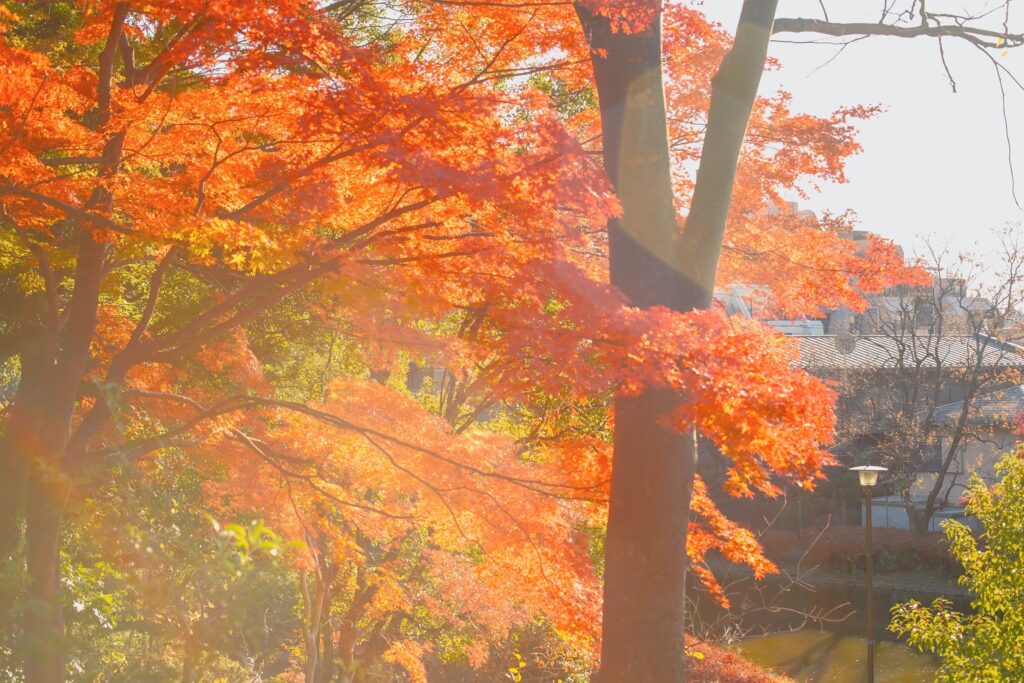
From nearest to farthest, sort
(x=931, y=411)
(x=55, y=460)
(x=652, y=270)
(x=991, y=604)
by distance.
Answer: (x=652, y=270)
(x=55, y=460)
(x=991, y=604)
(x=931, y=411)

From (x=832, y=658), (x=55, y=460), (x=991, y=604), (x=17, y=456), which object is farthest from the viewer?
(x=832, y=658)

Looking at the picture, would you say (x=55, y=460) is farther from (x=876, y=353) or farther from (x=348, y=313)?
(x=876, y=353)

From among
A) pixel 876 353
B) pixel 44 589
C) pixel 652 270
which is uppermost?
pixel 876 353

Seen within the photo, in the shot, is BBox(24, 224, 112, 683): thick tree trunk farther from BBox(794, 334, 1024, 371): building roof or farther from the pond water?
BBox(794, 334, 1024, 371): building roof

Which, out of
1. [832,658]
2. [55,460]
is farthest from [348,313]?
[832,658]

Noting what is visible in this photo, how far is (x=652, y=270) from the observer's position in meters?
6.13

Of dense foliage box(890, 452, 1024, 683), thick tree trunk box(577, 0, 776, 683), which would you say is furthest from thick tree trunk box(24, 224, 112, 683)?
dense foliage box(890, 452, 1024, 683)

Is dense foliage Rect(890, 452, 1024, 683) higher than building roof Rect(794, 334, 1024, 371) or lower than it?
lower

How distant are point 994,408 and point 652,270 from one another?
2895cm

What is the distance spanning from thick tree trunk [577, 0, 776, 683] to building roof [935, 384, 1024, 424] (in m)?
25.0

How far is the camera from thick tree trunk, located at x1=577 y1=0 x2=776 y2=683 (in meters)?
5.81

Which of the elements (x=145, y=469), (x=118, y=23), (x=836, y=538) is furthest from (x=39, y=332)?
(x=836, y=538)

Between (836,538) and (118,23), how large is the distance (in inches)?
1055

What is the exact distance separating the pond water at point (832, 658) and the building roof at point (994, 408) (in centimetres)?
904
